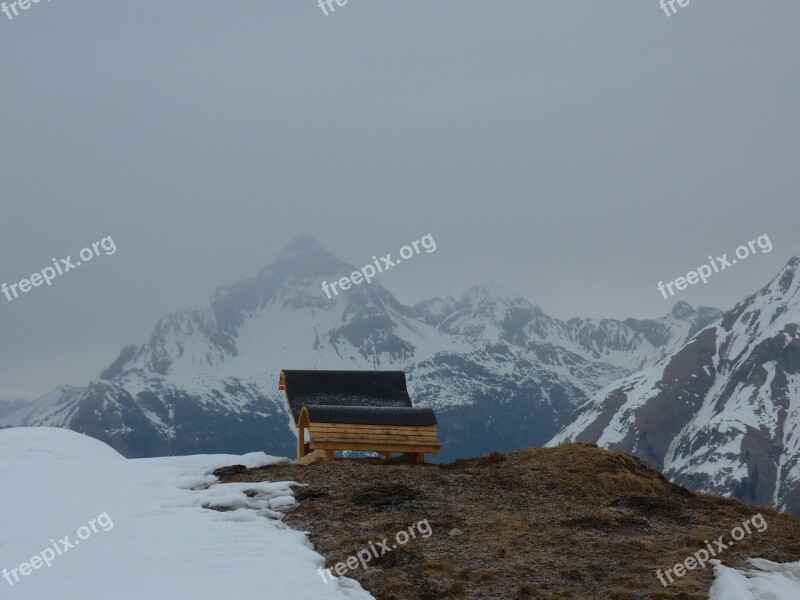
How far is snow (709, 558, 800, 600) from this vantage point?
16.8m

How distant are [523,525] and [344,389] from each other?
1379 centimetres

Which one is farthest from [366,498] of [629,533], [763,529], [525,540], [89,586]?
[763,529]

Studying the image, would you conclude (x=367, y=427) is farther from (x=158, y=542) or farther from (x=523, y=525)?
(x=158, y=542)

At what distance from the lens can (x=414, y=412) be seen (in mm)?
29922

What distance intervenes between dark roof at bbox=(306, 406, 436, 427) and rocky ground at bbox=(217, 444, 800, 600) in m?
1.90

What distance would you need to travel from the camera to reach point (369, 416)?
95.9ft

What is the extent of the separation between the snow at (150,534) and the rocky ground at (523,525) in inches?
38.5

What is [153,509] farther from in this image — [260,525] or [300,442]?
[300,442]

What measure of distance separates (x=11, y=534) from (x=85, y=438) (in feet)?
42.8

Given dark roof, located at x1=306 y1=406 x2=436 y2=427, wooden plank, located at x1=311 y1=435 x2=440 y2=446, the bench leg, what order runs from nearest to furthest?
wooden plank, located at x1=311 y1=435 x2=440 y2=446, dark roof, located at x1=306 y1=406 x2=436 y2=427, the bench leg

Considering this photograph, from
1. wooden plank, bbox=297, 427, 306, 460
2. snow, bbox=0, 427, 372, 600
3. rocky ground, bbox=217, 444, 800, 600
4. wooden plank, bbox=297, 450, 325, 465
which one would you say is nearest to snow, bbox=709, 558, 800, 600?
rocky ground, bbox=217, 444, 800, 600

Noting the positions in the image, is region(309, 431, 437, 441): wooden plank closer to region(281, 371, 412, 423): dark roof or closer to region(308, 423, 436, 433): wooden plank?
region(308, 423, 436, 433): wooden plank

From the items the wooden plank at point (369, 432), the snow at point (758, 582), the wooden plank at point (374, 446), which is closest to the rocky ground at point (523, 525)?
the snow at point (758, 582)

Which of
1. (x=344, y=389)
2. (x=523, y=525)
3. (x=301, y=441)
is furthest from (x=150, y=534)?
(x=344, y=389)
